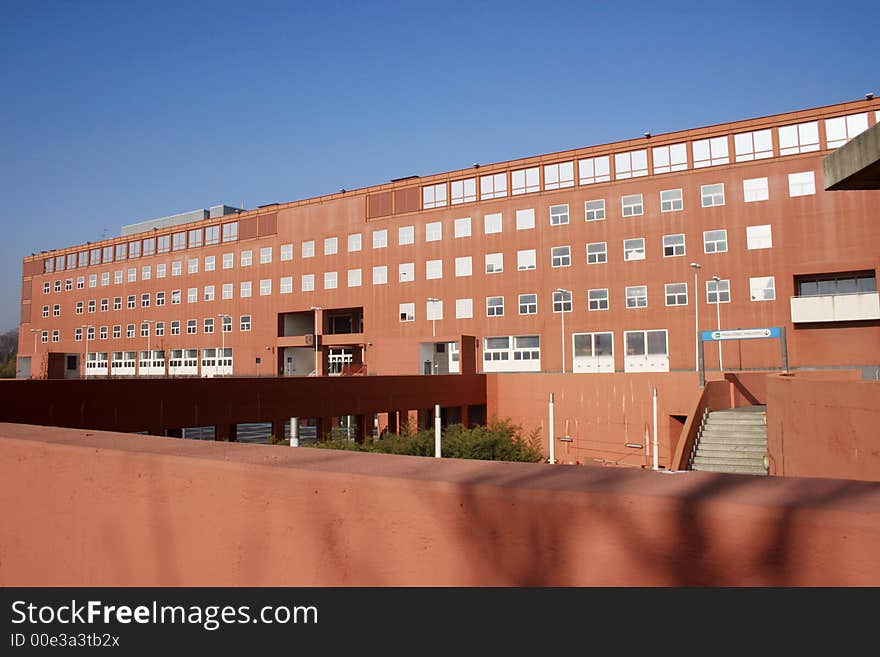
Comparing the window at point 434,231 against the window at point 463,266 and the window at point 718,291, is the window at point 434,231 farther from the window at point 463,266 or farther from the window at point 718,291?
the window at point 718,291

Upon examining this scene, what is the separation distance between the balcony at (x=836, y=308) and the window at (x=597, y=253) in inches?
425

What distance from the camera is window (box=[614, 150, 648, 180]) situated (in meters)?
40.9

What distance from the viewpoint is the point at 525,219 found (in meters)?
44.1

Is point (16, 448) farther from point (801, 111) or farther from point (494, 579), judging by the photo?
point (801, 111)

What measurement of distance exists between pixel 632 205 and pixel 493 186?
9.81 meters

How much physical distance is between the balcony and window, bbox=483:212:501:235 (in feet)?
60.4

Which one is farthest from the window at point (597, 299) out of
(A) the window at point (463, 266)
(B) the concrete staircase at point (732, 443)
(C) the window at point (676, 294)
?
(B) the concrete staircase at point (732, 443)

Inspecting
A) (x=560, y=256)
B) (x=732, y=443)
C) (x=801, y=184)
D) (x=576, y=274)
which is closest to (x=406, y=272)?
(x=560, y=256)

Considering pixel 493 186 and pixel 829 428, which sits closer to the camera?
pixel 829 428

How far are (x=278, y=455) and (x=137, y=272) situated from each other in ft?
227

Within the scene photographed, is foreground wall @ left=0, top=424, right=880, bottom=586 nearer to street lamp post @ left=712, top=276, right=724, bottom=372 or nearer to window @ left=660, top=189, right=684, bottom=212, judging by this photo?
street lamp post @ left=712, top=276, right=724, bottom=372

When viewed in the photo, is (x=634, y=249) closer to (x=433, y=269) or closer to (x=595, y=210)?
(x=595, y=210)

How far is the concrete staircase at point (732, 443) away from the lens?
1956 centimetres
